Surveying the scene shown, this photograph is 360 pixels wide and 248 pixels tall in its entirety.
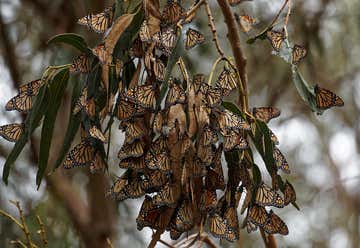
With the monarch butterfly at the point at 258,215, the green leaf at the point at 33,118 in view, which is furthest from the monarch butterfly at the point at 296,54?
the green leaf at the point at 33,118

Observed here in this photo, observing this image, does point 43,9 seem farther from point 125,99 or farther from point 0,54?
point 125,99

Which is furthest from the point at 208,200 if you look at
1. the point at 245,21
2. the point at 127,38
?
the point at 245,21

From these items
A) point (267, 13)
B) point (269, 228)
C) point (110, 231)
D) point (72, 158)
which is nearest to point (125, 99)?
point (72, 158)

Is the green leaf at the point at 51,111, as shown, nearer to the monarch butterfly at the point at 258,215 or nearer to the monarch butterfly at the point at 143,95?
the monarch butterfly at the point at 143,95

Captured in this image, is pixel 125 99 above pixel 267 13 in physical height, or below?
below

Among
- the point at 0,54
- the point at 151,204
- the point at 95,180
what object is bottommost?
the point at 151,204

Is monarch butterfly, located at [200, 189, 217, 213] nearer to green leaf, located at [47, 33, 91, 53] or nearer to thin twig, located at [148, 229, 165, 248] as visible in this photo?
thin twig, located at [148, 229, 165, 248]
